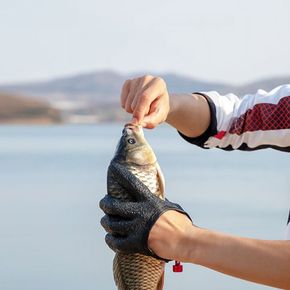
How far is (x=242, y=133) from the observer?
8.55 ft

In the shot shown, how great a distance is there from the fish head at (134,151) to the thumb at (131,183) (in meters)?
0.03

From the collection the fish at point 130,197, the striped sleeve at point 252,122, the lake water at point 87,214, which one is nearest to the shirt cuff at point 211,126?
the striped sleeve at point 252,122

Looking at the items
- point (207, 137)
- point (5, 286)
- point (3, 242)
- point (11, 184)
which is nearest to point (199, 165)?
point (11, 184)

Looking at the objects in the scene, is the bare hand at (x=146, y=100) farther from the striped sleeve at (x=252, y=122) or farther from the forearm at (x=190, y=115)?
the striped sleeve at (x=252, y=122)

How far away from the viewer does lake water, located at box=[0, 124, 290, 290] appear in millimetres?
6121

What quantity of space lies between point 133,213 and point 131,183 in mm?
53

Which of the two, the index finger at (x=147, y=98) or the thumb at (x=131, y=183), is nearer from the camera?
the thumb at (x=131, y=183)

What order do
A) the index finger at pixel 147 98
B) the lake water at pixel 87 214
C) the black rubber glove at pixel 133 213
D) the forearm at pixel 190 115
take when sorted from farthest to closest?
the lake water at pixel 87 214, the forearm at pixel 190 115, the index finger at pixel 147 98, the black rubber glove at pixel 133 213

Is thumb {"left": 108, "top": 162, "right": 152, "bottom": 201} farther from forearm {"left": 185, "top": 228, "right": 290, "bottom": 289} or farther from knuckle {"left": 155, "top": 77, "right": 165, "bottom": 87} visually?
knuckle {"left": 155, "top": 77, "right": 165, "bottom": 87}

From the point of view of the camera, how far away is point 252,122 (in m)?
2.59

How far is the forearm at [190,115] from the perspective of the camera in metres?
2.50

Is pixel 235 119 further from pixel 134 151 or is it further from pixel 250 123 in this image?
pixel 134 151

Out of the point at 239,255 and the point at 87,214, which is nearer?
the point at 239,255

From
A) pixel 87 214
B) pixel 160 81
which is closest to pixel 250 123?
pixel 160 81
